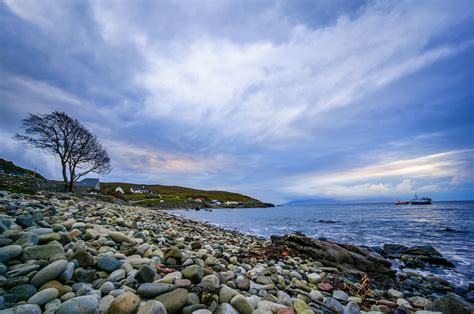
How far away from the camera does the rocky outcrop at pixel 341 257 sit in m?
8.20

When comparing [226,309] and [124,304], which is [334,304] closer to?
[226,309]

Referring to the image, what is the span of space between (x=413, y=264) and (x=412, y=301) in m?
6.53

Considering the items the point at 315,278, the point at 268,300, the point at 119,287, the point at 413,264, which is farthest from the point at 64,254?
the point at 413,264

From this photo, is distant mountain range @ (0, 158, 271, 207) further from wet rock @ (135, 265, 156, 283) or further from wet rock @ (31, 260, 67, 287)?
wet rock @ (135, 265, 156, 283)

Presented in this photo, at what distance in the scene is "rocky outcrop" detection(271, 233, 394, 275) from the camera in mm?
8203

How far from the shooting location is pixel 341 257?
28.0ft

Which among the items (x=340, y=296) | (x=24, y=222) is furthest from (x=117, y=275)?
(x=340, y=296)

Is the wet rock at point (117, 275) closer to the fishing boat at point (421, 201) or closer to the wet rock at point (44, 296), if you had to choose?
the wet rock at point (44, 296)

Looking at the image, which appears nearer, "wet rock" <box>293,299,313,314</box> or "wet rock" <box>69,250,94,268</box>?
"wet rock" <box>293,299,313,314</box>

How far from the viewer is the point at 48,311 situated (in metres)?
2.43

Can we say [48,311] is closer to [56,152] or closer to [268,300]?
[268,300]

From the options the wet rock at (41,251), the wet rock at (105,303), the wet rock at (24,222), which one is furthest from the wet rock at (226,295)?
the wet rock at (24,222)


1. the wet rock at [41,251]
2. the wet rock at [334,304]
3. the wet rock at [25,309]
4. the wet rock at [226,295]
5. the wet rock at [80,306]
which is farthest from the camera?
the wet rock at [334,304]

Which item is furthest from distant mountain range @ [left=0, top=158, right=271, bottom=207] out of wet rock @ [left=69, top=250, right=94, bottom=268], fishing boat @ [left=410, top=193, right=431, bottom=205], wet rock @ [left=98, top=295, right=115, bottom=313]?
fishing boat @ [left=410, top=193, right=431, bottom=205]
